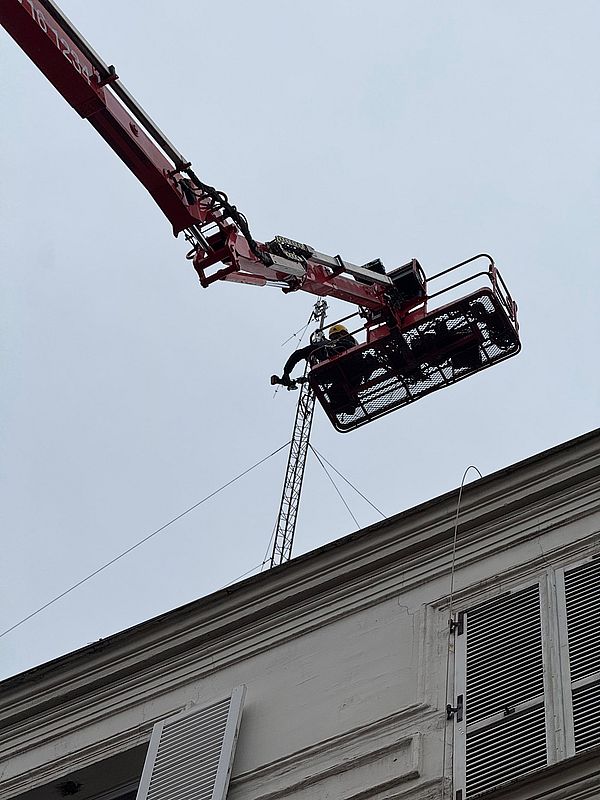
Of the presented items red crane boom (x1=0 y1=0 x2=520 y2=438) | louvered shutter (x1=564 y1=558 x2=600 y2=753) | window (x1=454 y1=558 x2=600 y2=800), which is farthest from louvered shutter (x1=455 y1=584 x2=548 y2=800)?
red crane boom (x1=0 y1=0 x2=520 y2=438)

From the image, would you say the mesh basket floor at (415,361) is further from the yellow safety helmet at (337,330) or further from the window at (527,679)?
the window at (527,679)

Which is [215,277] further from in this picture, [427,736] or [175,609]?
[427,736]

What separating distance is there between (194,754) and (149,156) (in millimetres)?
9048

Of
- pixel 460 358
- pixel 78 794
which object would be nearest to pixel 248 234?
pixel 460 358

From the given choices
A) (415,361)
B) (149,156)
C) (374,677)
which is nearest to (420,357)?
(415,361)

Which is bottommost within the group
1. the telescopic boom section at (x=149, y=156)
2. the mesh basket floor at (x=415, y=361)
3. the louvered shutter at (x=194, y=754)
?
the louvered shutter at (x=194, y=754)

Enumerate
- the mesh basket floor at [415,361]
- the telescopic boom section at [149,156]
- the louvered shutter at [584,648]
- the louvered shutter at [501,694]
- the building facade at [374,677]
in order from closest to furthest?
the louvered shutter at [584,648], the louvered shutter at [501,694], the building facade at [374,677], the telescopic boom section at [149,156], the mesh basket floor at [415,361]

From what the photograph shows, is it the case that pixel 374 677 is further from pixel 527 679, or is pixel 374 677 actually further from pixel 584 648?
pixel 584 648

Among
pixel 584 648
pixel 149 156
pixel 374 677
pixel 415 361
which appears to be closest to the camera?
pixel 584 648

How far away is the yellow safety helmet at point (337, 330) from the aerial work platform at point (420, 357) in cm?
50

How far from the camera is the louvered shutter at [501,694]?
361 inches

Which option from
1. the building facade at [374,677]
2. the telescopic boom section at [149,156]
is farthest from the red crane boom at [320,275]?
the building facade at [374,677]

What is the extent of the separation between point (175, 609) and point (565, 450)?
11.7 ft

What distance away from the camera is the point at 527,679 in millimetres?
9773
